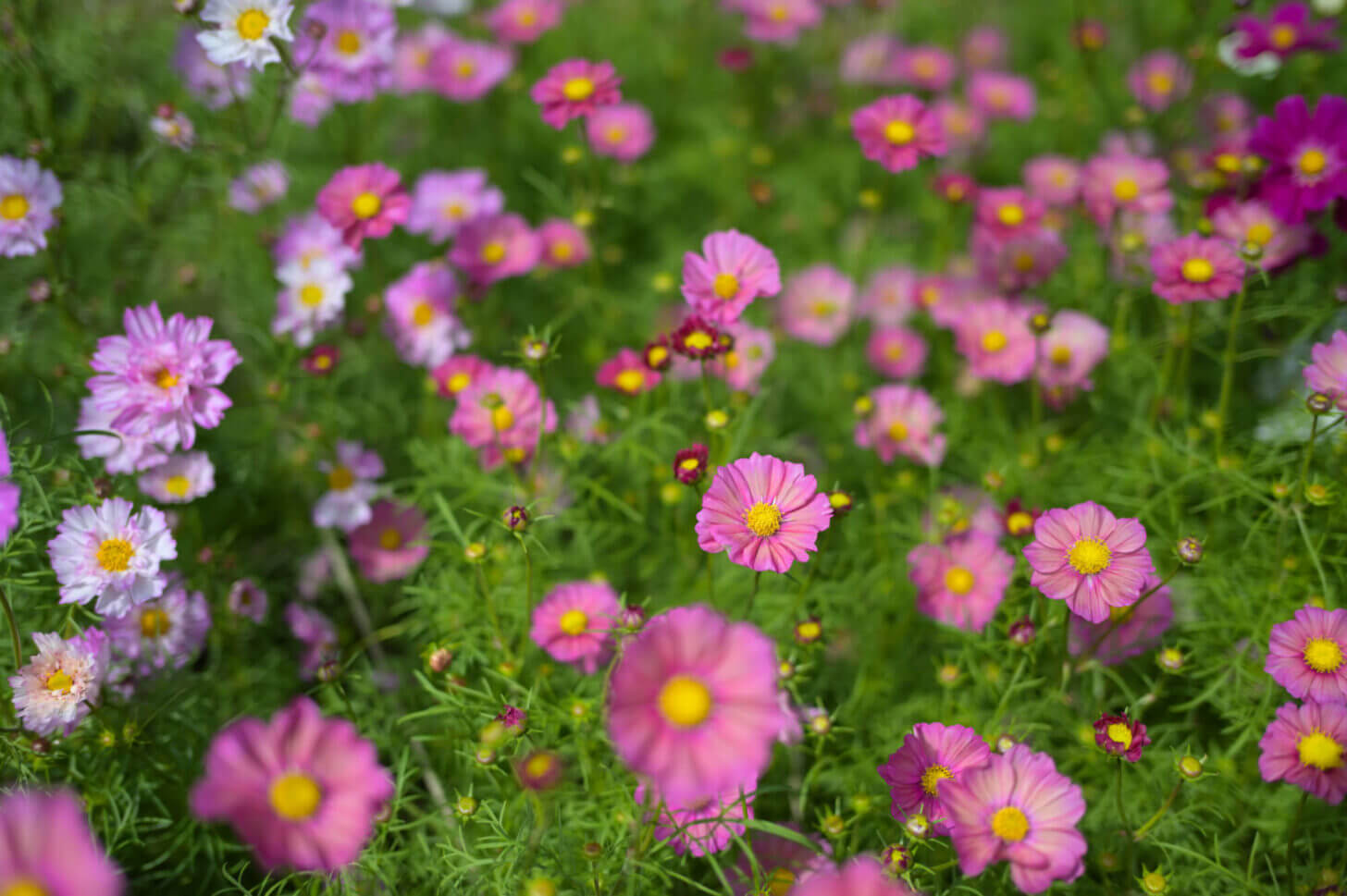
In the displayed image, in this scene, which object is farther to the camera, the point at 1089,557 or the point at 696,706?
the point at 1089,557

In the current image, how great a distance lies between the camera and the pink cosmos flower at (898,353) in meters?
2.29

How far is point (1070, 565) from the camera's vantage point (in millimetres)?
1311

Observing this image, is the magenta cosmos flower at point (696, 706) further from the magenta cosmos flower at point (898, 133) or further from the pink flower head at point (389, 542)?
the magenta cosmos flower at point (898, 133)

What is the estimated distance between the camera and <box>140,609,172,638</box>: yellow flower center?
1.58 meters

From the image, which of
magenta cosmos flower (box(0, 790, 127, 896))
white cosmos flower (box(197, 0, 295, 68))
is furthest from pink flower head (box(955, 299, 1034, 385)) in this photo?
magenta cosmos flower (box(0, 790, 127, 896))

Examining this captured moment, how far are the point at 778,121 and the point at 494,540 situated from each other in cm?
187

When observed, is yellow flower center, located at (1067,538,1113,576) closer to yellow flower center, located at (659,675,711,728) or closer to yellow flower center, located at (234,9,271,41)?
yellow flower center, located at (659,675,711,728)

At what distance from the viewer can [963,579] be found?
5.65 feet

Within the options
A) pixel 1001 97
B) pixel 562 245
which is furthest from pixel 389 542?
pixel 1001 97

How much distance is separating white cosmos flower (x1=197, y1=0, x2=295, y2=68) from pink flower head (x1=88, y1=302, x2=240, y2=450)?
50cm

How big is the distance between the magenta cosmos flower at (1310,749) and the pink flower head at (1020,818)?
269mm

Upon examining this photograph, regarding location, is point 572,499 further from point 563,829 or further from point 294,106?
point 294,106

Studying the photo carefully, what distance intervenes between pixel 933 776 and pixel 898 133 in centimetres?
141

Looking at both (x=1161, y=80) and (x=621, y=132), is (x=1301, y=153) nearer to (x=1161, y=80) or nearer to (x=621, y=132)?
(x=1161, y=80)
